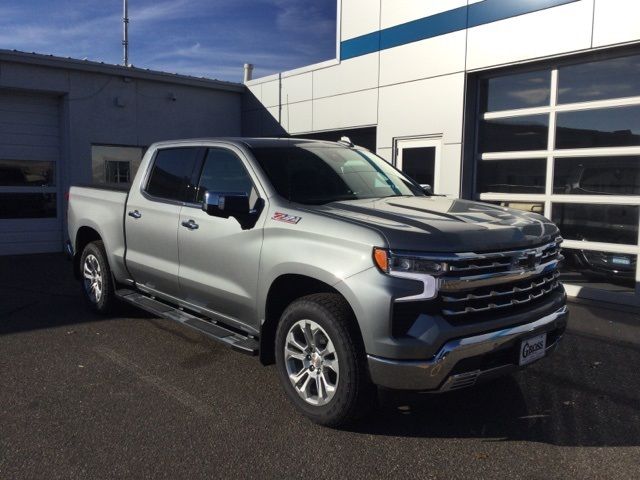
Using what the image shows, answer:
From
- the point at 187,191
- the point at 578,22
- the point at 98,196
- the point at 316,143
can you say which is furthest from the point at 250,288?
the point at 578,22

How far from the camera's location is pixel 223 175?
4.67 meters

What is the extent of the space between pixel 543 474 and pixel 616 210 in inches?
203

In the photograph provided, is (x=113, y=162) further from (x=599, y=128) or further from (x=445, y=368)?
(x=445, y=368)

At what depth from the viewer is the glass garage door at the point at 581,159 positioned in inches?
283

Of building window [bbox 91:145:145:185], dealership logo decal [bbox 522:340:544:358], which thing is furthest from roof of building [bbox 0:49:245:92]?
dealership logo decal [bbox 522:340:544:358]

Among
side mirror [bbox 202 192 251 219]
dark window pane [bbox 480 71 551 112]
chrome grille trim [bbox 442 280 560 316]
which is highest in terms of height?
dark window pane [bbox 480 71 551 112]

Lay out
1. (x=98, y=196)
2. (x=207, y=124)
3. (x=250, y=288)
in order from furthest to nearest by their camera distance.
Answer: (x=207, y=124)
(x=98, y=196)
(x=250, y=288)

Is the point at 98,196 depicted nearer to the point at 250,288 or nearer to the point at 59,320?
the point at 59,320

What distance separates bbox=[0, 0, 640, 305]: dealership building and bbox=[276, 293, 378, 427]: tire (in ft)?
17.1

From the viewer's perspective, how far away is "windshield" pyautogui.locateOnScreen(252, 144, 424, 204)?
4.28 meters

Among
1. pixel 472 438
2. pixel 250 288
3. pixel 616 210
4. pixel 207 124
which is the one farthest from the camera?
pixel 207 124

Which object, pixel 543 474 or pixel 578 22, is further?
pixel 578 22

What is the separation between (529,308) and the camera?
3670 millimetres

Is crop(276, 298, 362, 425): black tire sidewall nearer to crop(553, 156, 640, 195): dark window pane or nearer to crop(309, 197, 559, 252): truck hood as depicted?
crop(309, 197, 559, 252): truck hood
